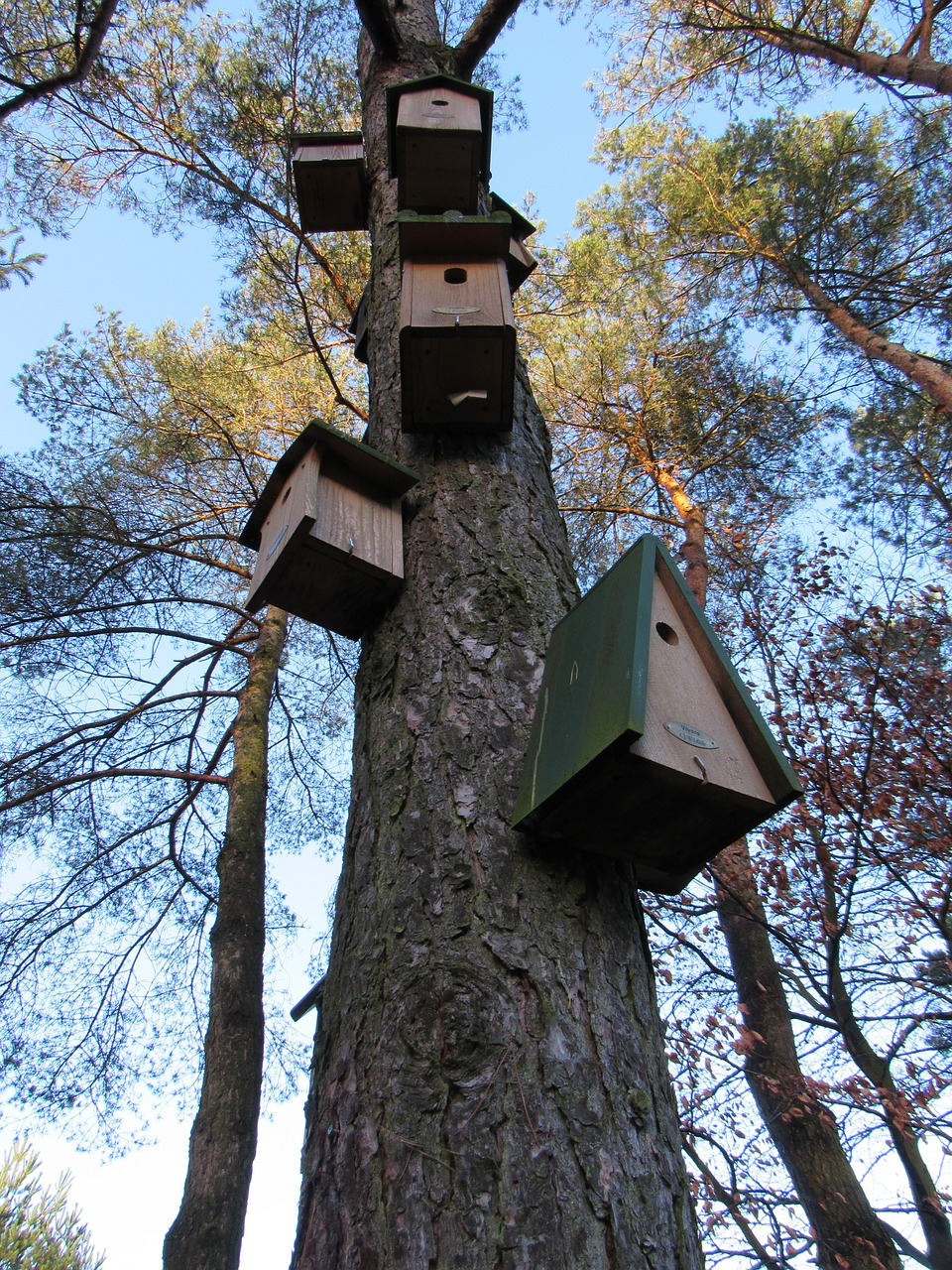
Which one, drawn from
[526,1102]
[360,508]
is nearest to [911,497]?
[360,508]

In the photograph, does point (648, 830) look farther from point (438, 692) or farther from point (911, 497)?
point (911, 497)

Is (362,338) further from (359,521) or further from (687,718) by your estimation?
(687,718)

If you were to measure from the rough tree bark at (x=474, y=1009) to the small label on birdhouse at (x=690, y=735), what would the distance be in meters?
0.23

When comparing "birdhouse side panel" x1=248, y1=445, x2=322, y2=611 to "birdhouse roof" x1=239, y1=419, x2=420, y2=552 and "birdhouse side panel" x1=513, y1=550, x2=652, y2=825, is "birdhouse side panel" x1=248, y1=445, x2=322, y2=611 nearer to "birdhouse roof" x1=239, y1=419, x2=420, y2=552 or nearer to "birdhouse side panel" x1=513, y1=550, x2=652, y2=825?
"birdhouse roof" x1=239, y1=419, x2=420, y2=552

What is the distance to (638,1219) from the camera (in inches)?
39.6

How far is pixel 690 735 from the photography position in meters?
1.30

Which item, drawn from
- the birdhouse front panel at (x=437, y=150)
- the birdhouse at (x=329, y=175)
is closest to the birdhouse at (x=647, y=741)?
the birdhouse front panel at (x=437, y=150)

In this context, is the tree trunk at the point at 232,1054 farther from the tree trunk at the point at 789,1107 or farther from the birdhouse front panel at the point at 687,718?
the birdhouse front panel at the point at 687,718

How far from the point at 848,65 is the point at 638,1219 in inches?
367

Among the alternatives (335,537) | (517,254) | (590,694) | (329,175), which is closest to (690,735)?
(590,694)

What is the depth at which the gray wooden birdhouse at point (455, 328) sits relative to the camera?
2.13 meters

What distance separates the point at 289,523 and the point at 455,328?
24.1 inches

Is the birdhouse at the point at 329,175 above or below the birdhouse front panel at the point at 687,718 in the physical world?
above

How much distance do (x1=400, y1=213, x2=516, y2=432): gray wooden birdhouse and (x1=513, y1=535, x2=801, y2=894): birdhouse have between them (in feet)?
2.69
